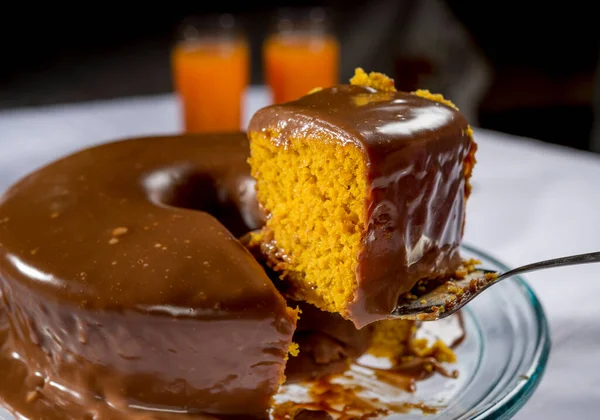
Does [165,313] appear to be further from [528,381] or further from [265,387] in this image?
[528,381]

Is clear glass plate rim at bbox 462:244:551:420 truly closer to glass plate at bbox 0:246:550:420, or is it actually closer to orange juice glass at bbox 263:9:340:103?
glass plate at bbox 0:246:550:420

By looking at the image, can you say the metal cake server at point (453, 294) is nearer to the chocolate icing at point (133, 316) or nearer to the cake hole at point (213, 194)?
the chocolate icing at point (133, 316)

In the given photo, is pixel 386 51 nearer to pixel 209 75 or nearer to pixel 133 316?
pixel 209 75

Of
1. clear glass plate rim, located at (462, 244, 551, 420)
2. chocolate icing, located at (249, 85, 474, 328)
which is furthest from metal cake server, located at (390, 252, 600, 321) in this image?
clear glass plate rim, located at (462, 244, 551, 420)

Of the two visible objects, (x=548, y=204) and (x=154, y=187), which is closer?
(x=154, y=187)

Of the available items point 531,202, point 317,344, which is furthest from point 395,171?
point 531,202

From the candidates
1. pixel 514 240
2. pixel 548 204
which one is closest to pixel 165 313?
pixel 514 240
